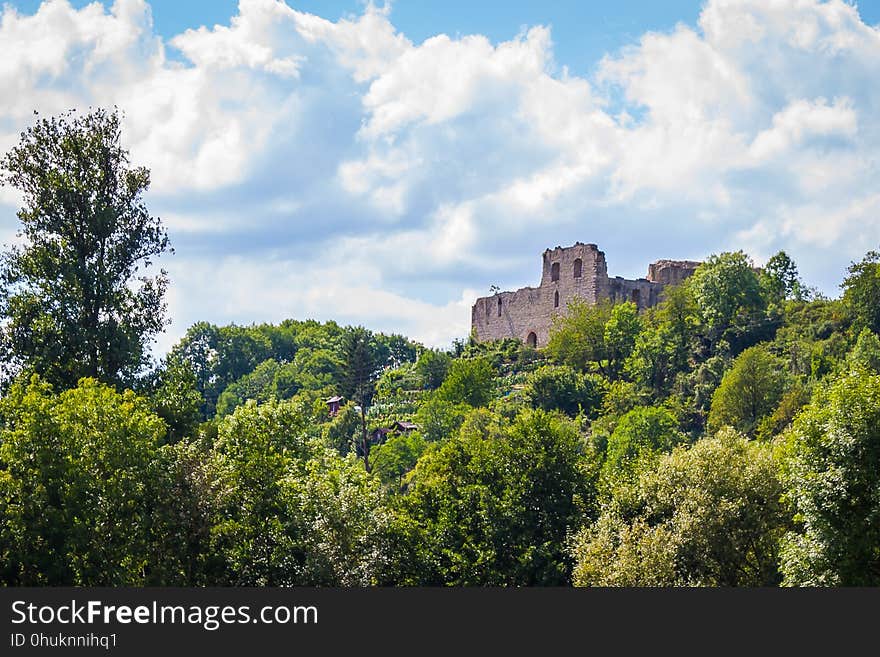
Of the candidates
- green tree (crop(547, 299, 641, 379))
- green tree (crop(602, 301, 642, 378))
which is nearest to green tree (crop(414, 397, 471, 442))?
green tree (crop(547, 299, 641, 379))

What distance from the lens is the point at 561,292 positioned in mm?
112375

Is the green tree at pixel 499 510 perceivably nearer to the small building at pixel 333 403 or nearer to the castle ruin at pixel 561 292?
the castle ruin at pixel 561 292

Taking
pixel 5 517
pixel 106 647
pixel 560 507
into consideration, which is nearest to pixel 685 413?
pixel 560 507

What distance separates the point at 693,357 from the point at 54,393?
62.4 m

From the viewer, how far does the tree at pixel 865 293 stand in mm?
86938

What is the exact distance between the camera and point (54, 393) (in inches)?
1628

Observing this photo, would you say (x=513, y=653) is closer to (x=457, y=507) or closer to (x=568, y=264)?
(x=457, y=507)

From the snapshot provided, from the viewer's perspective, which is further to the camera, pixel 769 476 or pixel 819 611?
pixel 769 476

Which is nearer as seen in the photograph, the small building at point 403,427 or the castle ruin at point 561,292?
the small building at point 403,427

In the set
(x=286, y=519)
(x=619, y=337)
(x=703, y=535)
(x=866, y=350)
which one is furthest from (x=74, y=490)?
(x=619, y=337)

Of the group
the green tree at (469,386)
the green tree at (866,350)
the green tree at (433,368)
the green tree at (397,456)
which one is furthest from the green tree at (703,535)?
the green tree at (433,368)

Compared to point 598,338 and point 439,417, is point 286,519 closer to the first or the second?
point 439,417

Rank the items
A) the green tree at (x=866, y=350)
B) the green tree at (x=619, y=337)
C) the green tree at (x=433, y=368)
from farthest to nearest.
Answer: the green tree at (x=433, y=368) → the green tree at (x=619, y=337) → the green tree at (x=866, y=350)

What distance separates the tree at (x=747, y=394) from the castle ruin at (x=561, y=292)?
28.4 meters
